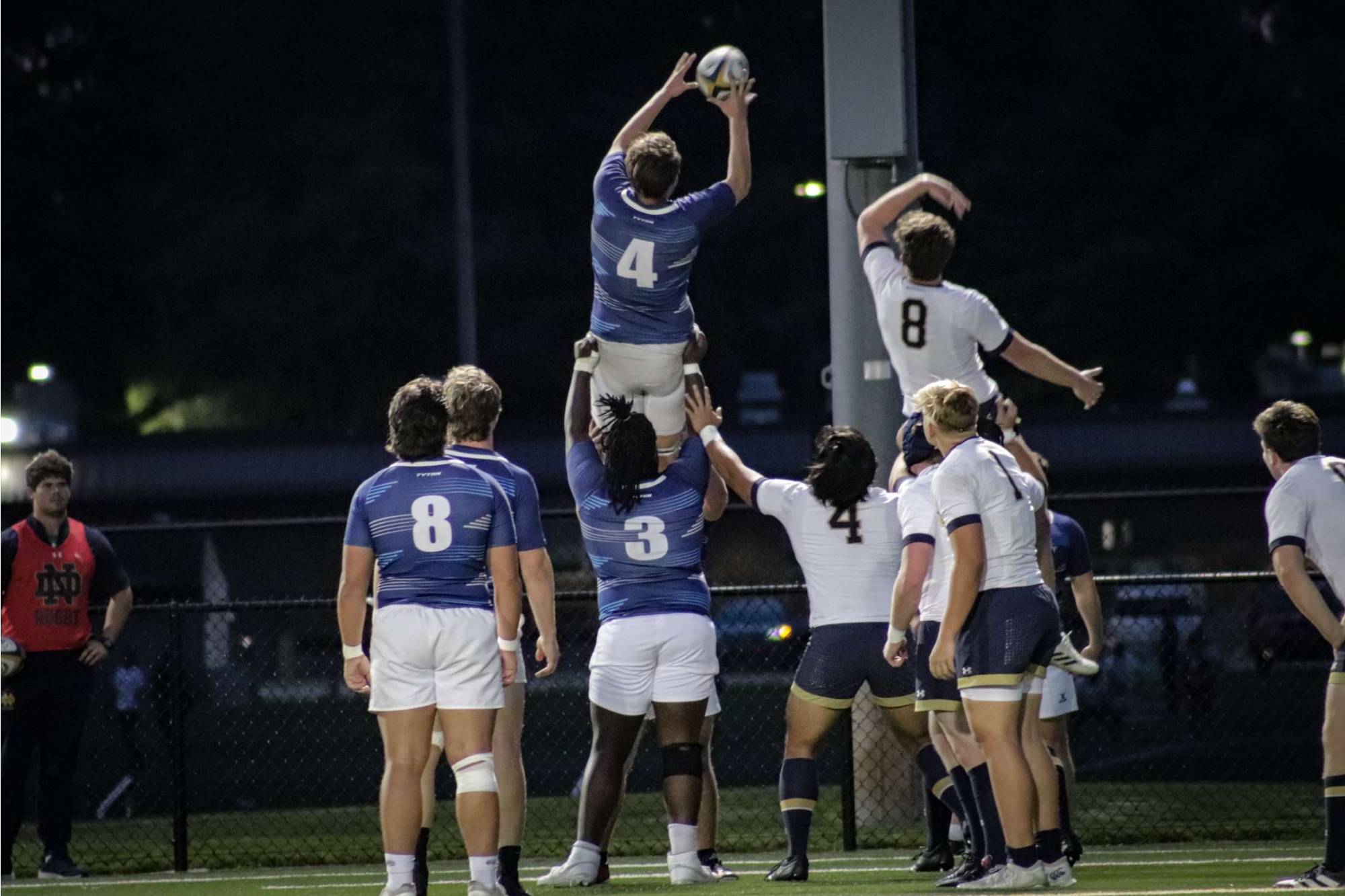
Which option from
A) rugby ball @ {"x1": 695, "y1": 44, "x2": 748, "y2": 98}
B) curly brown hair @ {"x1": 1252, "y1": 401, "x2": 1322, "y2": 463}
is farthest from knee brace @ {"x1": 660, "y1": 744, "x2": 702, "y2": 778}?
rugby ball @ {"x1": 695, "y1": 44, "x2": 748, "y2": 98}

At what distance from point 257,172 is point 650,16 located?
7901 millimetres

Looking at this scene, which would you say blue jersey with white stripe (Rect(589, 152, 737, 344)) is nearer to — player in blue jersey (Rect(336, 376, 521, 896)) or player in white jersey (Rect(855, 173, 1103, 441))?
player in white jersey (Rect(855, 173, 1103, 441))

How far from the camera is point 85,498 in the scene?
24922mm

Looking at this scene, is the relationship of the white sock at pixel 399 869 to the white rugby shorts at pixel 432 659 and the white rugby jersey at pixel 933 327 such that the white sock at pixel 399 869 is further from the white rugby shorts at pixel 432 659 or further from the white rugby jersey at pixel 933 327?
the white rugby jersey at pixel 933 327

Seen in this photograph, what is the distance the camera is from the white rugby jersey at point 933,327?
28.6 ft

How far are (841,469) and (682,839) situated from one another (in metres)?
1.69

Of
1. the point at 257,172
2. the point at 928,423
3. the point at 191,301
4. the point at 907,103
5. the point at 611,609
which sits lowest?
the point at 611,609

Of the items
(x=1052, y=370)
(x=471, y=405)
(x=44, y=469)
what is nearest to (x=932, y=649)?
(x=1052, y=370)

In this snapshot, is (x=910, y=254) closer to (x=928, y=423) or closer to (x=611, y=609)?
(x=928, y=423)

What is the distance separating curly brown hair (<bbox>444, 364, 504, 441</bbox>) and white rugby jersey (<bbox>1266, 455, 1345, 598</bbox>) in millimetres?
3182

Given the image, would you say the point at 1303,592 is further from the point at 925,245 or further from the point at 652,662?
the point at 652,662

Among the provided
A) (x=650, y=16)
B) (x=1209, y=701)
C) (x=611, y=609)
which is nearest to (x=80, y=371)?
(x=650, y=16)

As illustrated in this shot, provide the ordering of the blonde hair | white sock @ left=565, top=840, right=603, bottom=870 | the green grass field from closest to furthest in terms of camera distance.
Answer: the blonde hair < the green grass field < white sock @ left=565, top=840, right=603, bottom=870

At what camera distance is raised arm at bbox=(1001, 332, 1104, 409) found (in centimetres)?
843
